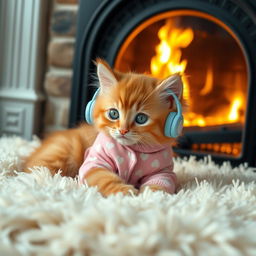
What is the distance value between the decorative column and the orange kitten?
3.04ft

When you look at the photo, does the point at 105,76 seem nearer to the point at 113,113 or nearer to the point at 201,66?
the point at 113,113

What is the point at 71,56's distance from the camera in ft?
5.71

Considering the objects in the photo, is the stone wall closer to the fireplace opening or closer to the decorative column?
the decorative column

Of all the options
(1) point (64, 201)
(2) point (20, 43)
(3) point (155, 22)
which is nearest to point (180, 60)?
(3) point (155, 22)

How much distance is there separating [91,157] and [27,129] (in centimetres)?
96

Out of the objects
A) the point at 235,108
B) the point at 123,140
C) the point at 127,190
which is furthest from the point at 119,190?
the point at 235,108

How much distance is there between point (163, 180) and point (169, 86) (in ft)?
Result: 0.75

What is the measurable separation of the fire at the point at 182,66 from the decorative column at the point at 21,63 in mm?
577

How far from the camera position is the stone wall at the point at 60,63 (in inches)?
67.8

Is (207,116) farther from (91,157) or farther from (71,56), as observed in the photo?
(91,157)

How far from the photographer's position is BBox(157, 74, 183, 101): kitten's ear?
866mm

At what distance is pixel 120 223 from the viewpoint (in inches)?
23.5

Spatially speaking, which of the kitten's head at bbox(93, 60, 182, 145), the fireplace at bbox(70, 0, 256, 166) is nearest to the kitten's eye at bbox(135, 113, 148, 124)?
the kitten's head at bbox(93, 60, 182, 145)

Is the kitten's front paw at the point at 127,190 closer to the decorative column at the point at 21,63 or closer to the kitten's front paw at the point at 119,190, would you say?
the kitten's front paw at the point at 119,190
